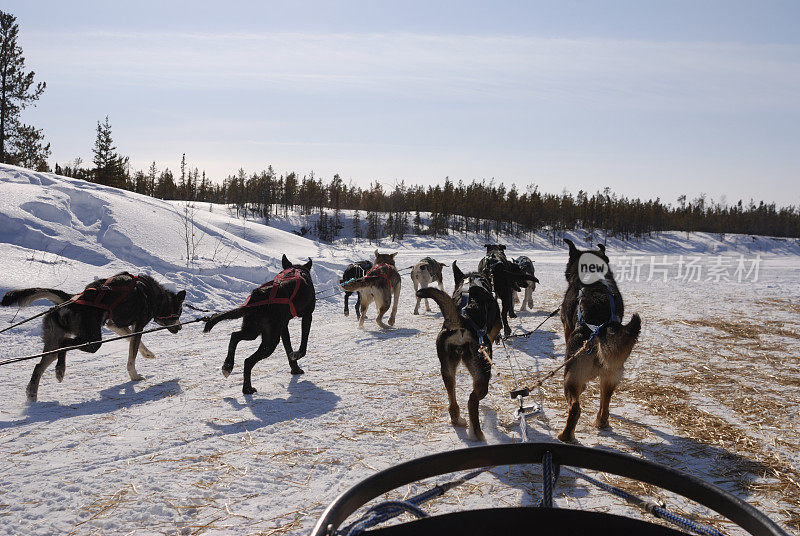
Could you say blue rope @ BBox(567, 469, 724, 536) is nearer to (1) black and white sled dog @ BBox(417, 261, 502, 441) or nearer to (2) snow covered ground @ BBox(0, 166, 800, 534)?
(2) snow covered ground @ BBox(0, 166, 800, 534)

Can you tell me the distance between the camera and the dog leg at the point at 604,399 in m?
4.49

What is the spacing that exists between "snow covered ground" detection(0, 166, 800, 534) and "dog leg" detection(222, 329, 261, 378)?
0.75 ft

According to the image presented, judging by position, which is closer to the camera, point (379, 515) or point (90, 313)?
point (379, 515)

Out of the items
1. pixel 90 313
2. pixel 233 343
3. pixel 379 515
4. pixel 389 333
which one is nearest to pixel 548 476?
pixel 379 515

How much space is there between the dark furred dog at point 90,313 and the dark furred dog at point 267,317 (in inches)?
40.5

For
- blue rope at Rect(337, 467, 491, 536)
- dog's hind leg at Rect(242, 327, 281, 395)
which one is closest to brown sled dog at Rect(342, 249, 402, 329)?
dog's hind leg at Rect(242, 327, 281, 395)

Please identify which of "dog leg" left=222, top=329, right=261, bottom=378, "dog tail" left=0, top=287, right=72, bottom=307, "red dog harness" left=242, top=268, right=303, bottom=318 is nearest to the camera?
"dog tail" left=0, top=287, right=72, bottom=307

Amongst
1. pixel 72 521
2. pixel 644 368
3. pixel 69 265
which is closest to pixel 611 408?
pixel 644 368

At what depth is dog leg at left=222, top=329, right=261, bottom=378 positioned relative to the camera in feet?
18.5

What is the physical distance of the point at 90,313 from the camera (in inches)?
216

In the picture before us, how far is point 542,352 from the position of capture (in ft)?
25.1

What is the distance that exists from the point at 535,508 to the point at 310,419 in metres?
3.84

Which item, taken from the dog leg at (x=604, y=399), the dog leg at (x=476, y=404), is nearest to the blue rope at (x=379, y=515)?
the dog leg at (x=476, y=404)

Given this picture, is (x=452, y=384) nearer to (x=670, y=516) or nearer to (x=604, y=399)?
(x=604, y=399)
